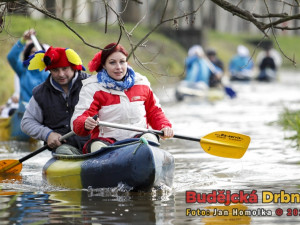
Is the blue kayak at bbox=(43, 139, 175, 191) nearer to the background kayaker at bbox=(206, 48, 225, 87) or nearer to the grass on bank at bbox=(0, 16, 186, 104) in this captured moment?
the grass on bank at bbox=(0, 16, 186, 104)

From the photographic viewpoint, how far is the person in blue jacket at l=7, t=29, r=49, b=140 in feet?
38.5

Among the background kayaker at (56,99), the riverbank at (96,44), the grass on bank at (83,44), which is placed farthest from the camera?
the riverbank at (96,44)

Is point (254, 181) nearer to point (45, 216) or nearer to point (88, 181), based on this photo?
point (88, 181)

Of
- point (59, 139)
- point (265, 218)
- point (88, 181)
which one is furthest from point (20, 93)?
point (265, 218)

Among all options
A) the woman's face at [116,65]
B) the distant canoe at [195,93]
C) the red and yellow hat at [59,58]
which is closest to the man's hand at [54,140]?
the red and yellow hat at [59,58]

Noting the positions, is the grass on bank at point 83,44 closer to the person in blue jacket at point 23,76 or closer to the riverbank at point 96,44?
the riverbank at point 96,44

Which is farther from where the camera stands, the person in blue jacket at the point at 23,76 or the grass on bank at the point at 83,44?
the grass on bank at the point at 83,44

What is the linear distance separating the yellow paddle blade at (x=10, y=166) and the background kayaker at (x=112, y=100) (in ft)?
4.97

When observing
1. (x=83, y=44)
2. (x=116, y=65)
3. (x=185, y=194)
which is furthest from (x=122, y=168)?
(x=83, y=44)

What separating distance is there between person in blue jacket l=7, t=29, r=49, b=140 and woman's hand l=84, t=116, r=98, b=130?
12.7 feet

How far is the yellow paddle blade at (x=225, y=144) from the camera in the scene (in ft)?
29.3

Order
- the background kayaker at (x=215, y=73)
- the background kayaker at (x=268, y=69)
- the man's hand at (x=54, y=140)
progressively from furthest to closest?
the background kayaker at (x=268, y=69), the background kayaker at (x=215, y=73), the man's hand at (x=54, y=140)

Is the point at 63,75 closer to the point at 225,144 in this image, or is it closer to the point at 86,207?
the point at 225,144

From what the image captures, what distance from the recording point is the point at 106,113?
8.24 metres
